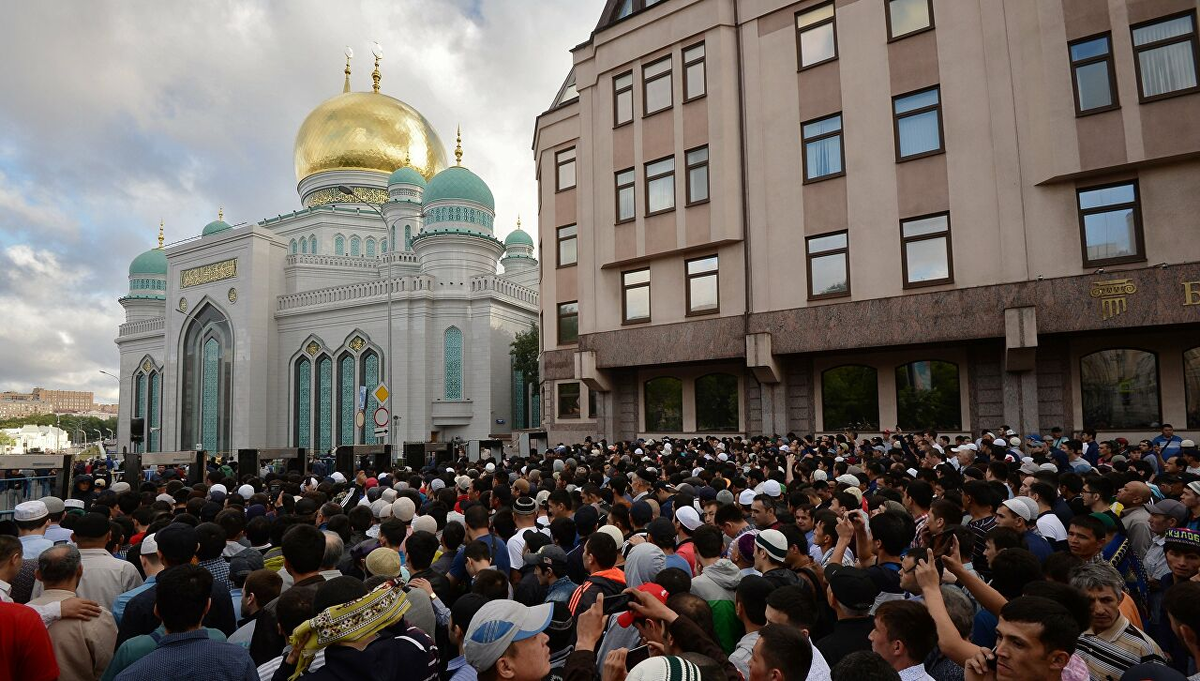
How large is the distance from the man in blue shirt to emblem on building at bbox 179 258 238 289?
40.3 metres

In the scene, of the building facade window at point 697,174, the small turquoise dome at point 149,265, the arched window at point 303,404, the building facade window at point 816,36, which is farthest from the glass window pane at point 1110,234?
the small turquoise dome at point 149,265

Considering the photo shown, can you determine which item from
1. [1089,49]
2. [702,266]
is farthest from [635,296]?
[1089,49]

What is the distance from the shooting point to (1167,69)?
537 inches

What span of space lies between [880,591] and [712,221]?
15.0 metres

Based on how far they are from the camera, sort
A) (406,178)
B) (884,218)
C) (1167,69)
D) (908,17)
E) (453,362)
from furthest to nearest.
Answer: (406,178) → (453,362) → (908,17) → (884,218) → (1167,69)

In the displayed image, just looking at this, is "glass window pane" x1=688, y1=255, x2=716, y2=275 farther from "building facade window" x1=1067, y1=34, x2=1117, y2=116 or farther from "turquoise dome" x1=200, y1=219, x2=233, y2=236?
"turquoise dome" x1=200, y1=219, x2=233, y2=236

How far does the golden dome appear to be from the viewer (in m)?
44.1

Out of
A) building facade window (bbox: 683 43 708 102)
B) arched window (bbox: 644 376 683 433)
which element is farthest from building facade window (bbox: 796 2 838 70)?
arched window (bbox: 644 376 683 433)

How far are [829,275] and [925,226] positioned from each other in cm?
231

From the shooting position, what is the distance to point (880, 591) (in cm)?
406

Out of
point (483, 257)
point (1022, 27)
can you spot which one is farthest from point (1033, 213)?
point (483, 257)

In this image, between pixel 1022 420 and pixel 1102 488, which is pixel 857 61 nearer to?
pixel 1022 420

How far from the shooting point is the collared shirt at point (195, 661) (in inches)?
114

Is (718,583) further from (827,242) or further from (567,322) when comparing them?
(567,322)
